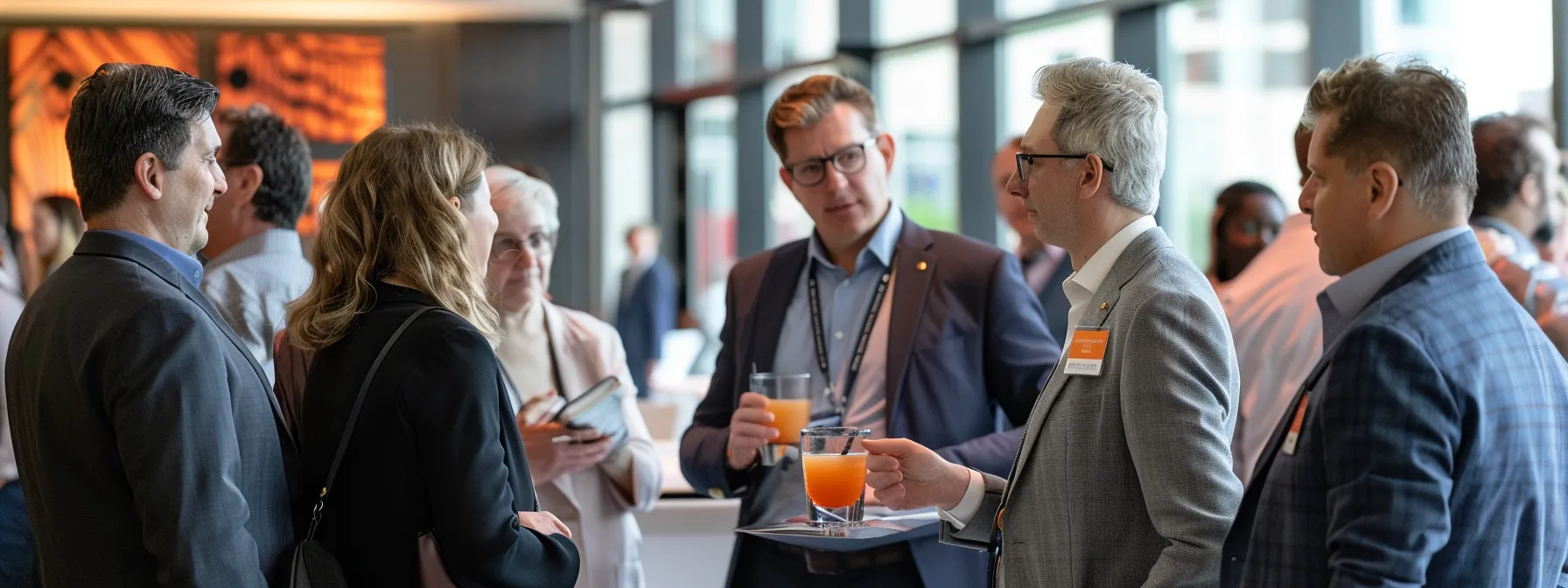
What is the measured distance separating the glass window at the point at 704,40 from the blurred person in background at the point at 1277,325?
Result: 6.96 meters

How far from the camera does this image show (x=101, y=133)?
6.39ft

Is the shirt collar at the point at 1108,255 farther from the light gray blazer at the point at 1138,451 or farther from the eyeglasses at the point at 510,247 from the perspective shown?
the eyeglasses at the point at 510,247

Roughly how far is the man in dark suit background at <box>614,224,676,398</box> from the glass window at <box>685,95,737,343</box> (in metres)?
0.31

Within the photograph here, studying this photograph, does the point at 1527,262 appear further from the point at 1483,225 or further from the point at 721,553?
the point at 721,553

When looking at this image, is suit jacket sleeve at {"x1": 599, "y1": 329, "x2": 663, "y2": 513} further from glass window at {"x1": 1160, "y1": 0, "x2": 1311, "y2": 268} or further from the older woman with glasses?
glass window at {"x1": 1160, "y1": 0, "x2": 1311, "y2": 268}

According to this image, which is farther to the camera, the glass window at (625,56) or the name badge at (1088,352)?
the glass window at (625,56)

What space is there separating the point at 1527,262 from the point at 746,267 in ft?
5.58

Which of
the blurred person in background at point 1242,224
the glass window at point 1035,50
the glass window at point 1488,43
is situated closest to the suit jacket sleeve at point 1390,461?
the blurred person in background at point 1242,224

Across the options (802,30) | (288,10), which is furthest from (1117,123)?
(288,10)

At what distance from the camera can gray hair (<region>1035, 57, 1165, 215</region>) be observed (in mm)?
1856

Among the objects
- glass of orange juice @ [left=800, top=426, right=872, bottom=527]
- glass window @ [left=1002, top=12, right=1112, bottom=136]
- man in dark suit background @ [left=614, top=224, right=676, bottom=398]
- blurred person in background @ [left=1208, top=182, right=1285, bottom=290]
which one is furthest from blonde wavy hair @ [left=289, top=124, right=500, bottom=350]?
man in dark suit background @ [left=614, top=224, right=676, bottom=398]

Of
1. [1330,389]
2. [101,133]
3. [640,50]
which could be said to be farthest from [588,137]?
[1330,389]

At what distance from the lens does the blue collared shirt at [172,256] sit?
1938mm

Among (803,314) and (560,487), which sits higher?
(803,314)
